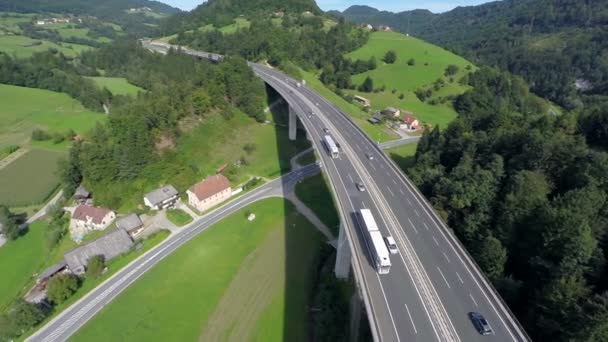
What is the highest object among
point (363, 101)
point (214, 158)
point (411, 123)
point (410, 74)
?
point (410, 74)

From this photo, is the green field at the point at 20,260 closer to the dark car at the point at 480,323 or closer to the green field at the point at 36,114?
the green field at the point at 36,114

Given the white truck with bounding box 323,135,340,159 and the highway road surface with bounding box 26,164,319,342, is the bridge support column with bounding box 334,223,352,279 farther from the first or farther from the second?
the highway road surface with bounding box 26,164,319,342

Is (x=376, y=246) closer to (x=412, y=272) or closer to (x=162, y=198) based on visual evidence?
(x=412, y=272)

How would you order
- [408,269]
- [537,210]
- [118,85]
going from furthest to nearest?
[118,85], [537,210], [408,269]

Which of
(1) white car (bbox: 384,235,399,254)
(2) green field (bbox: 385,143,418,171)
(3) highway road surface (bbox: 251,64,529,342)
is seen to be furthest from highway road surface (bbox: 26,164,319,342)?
(1) white car (bbox: 384,235,399,254)

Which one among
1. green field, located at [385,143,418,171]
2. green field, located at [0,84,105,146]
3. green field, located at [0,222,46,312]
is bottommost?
green field, located at [0,222,46,312]

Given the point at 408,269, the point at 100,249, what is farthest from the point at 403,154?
the point at 100,249

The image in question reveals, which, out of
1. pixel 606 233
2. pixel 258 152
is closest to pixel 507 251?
pixel 606 233
